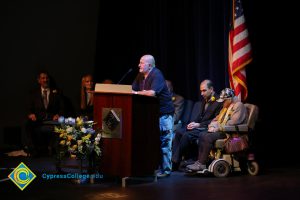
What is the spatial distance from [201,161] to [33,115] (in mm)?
3098

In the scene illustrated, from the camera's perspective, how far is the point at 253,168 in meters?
5.73

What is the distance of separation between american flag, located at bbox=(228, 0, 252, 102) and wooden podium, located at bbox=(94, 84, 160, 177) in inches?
62.2

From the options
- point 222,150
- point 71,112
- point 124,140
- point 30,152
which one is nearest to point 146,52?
point 71,112

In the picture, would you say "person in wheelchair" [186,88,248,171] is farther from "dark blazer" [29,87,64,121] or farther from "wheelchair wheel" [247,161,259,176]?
"dark blazer" [29,87,64,121]

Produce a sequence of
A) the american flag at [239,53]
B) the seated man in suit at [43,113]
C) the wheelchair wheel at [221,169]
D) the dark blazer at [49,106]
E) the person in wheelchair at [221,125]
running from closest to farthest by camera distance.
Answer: the wheelchair wheel at [221,169] → the person in wheelchair at [221,125] → the american flag at [239,53] → the seated man in suit at [43,113] → the dark blazer at [49,106]

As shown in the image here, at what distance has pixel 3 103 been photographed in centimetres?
871

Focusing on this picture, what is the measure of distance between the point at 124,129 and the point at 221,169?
128cm

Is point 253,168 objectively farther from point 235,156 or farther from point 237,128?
point 237,128

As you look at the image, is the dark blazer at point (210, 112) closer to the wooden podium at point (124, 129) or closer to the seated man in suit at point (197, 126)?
the seated man in suit at point (197, 126)

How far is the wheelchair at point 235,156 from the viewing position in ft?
18.6

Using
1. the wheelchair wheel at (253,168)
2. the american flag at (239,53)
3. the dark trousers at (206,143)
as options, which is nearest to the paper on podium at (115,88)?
the dark trousers at (206,143)

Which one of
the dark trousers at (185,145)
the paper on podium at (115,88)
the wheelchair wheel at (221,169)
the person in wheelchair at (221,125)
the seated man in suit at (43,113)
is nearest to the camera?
the paper on podium at (115,88)

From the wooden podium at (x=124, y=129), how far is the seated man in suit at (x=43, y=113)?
2.78 m

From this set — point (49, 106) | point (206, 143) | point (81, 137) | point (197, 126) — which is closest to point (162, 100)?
point (206, 143)
